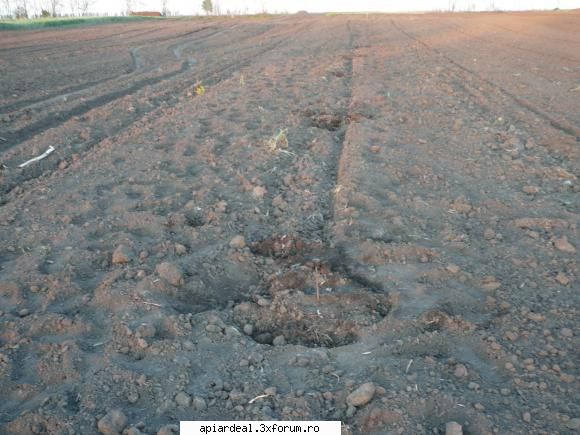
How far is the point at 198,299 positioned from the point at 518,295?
217cm

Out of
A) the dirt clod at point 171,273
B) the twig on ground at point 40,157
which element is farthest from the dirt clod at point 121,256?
the twig on ground at point 40,157

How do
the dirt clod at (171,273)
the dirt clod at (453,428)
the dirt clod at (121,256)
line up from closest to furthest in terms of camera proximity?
the dirt clod at (453,428)
the dirt clod at (171,273)
the dirt clod at (121,256)

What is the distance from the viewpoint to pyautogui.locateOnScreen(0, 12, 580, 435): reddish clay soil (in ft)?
9.41

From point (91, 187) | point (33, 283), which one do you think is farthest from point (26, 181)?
point (33, 283)

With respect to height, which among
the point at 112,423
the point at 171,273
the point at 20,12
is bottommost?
the point at 112,423

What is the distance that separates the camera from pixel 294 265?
13.8 feet

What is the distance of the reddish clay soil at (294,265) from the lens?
113 inches

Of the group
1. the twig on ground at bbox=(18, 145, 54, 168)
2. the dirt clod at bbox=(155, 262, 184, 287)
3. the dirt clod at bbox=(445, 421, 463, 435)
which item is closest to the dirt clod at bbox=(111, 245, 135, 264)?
the dirt clod at bbox=(155, 262, 184, 287)

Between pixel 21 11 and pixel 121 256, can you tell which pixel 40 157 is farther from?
pixel 21 11

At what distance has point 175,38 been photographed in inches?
876

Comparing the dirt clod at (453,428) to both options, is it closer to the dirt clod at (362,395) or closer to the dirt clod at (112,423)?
the dirt clod at (362,395)

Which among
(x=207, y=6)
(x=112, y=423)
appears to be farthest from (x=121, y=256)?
(x=207, y=6)

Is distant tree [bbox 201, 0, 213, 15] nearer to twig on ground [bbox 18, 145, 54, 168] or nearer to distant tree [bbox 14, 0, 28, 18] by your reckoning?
distant tree [bbox 14, 0, 28, 18]

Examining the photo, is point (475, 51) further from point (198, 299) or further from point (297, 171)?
point (198, 299)
